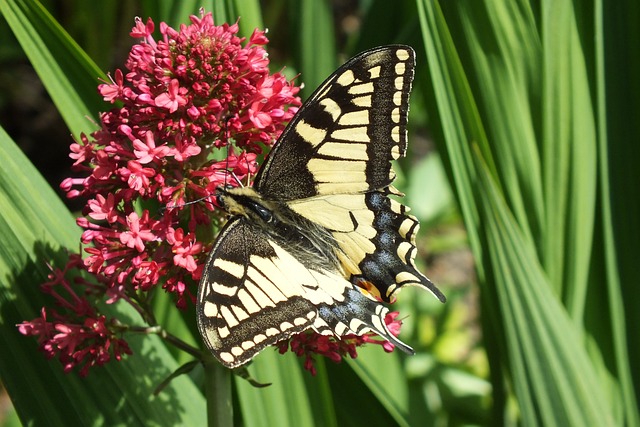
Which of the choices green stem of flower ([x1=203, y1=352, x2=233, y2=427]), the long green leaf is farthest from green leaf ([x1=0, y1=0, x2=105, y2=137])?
the long green leaf

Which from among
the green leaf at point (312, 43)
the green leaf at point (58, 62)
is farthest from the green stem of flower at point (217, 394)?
the green leaf at point (312, 43)

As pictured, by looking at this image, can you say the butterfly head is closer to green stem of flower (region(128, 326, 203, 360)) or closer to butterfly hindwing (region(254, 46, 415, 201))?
butterfly hindwing (region(254, 46, 415, 201))

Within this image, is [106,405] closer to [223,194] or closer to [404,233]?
[223,194]

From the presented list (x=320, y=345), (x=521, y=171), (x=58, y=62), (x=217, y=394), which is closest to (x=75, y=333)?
(x=217, y=394)

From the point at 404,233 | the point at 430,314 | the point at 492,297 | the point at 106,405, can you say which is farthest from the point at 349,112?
the point at 430,314

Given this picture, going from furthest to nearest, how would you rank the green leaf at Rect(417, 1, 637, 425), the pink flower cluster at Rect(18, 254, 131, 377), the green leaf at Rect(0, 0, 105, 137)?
the green leaf at Rect(417, 1, 637, 425) → the green leaf at Rect(0, 0, 105, 137) → the pink flower cluster at Rect(18, 254, 131, 377)

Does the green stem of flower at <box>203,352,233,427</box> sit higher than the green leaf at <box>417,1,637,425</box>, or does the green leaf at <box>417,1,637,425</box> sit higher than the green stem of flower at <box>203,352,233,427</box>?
the green leaf at <box>417,1,637,425</box>

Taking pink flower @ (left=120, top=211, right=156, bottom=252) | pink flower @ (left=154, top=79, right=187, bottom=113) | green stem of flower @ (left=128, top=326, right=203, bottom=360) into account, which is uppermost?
pink flower @ (left=154, top=79, right=187, bottom=113)
